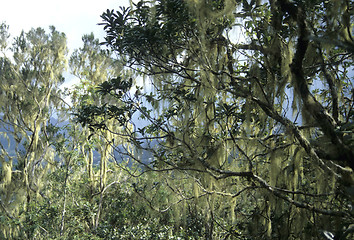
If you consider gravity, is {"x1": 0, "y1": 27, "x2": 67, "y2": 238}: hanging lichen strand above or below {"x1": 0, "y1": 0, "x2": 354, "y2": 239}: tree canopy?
above

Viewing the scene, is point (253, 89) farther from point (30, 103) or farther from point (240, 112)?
point (30, 103)

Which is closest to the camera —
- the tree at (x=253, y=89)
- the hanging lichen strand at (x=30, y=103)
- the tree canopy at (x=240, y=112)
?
the tree canopy at (x=240, y=112)

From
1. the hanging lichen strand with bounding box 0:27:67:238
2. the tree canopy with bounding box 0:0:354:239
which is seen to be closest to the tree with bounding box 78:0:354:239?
the tree canopy with bounding box 0:0:354:239

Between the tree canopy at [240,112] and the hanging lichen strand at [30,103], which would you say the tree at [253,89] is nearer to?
the tree canopy at [240,112]

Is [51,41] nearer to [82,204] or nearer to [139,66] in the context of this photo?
[82,204]

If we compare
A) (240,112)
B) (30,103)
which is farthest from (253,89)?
(30,103)

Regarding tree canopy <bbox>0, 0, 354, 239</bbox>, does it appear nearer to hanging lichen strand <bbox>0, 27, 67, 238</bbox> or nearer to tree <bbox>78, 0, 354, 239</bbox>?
tree <bbox>78, 0, 354, 239</bbox>

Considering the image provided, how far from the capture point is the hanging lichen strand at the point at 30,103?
26.2 feet

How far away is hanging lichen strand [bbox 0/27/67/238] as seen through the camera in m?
7.99

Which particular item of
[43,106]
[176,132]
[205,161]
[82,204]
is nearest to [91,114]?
[176,132]

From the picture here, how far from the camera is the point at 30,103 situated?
820cm

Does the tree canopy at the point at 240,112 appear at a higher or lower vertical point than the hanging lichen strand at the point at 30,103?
lower

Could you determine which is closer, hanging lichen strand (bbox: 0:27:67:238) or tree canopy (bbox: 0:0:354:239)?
tree canopy (bbox: 0:0:354:239)

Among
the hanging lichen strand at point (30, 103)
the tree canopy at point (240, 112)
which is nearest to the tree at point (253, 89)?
the tree canopy at point (240, 112)
